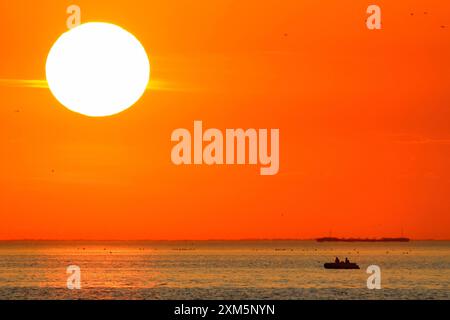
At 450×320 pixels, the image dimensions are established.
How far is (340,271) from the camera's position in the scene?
15962 cm

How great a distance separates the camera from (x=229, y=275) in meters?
Answer: 143
